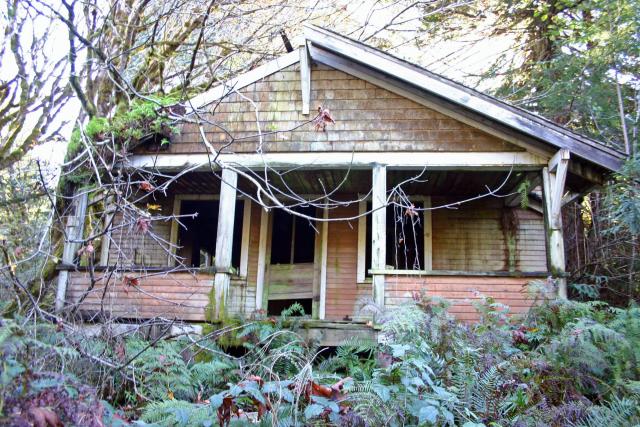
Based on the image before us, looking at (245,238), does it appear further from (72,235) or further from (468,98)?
(468,98)

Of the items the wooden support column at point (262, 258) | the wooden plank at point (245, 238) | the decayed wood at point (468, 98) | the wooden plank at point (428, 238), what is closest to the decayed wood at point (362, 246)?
the wooden plank at point (428, 238)

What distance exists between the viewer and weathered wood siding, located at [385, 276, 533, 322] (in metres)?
8.20

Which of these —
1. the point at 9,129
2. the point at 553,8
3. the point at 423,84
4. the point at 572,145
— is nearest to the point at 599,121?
the point at 553,8

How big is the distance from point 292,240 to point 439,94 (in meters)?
4.41

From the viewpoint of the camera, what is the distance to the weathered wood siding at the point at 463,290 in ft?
26.9

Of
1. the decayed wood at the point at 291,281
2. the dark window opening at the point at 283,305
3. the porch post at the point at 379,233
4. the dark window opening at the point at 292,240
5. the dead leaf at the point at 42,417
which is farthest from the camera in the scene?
the dark window opening at the point at 292,240

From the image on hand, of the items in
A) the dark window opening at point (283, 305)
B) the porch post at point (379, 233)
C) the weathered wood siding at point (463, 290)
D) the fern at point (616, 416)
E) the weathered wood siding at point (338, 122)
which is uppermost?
the weathered wood siding at point (338, 122)

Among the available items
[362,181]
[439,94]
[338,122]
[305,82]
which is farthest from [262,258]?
[439,94]

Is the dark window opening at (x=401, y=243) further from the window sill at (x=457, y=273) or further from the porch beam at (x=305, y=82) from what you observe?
the porch beam at (x=305, y=82)

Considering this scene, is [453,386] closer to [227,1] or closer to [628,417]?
[628,417]

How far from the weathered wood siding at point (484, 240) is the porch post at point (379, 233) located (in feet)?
8.61

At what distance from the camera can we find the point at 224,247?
8695mm

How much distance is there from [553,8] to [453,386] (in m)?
13.2

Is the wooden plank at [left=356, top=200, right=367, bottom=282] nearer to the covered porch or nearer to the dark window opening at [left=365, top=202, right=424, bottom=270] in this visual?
the covered porch
